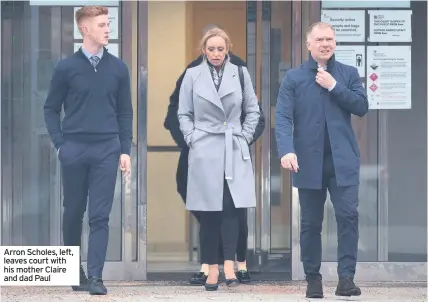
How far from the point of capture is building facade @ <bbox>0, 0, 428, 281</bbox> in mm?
8133

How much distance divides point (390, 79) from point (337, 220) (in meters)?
1.87

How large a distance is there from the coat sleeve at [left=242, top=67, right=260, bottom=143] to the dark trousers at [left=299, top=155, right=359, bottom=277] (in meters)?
0.79

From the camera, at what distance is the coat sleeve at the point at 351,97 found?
257 inches

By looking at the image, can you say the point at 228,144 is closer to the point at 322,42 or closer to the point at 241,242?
the point at 241,242

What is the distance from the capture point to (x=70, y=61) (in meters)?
6.96

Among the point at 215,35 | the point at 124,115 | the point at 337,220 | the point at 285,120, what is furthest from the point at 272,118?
the point at 337,220

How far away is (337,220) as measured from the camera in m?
6.66

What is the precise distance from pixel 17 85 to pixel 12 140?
1.28 feet

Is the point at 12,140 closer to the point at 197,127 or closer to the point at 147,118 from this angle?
the point at 147,118

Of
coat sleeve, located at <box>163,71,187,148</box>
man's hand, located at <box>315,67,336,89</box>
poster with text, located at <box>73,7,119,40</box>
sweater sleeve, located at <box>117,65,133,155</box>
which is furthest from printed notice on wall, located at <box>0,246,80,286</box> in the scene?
man's hand, located at <box>315,67,336,89</box>

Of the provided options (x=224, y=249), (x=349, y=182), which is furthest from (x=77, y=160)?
(x=349, y=182)

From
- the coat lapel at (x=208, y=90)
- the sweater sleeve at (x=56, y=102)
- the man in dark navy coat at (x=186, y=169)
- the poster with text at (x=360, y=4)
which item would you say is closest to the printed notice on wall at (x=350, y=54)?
the poster with text at (x=360, y=4)

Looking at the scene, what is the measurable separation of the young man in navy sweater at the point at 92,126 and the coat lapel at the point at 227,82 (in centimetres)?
68

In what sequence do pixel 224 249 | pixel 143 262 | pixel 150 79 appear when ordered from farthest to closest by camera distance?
pixel 150 79 → pixel 143 262 → pixel 224 249
